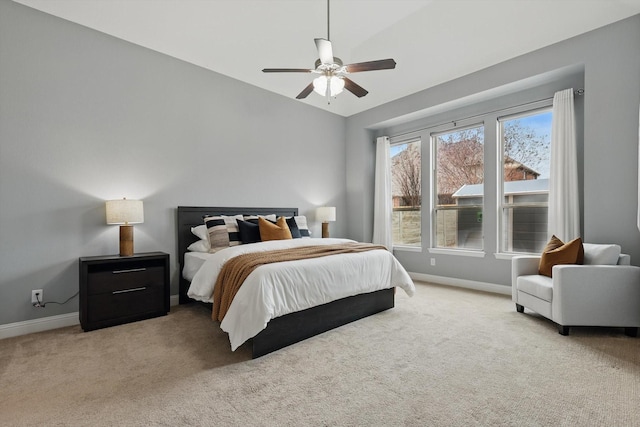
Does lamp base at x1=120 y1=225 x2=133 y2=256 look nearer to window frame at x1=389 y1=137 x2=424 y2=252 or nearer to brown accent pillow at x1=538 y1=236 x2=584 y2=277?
window frame at x1=389 y1=137 x2=424 y2=252

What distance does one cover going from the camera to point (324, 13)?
144 inches

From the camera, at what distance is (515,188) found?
4.21m

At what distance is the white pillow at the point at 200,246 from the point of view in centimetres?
372

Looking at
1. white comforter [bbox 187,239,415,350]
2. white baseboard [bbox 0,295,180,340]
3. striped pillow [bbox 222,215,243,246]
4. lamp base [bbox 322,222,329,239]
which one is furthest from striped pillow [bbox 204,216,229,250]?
lamp base [bbox 322,222,329,239]

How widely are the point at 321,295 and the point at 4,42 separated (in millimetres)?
3680

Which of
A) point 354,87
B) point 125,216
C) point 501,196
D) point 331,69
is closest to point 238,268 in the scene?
point 125,216

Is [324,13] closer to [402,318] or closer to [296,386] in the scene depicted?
[402,318]

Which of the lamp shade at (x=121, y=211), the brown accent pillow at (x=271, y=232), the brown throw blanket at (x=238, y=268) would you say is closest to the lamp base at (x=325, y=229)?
the brown accent pillow at (x=271, y=232)

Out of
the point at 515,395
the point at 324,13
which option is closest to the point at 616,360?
the point at 515,395

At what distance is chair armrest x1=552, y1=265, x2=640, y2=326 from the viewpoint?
2611 millimetres

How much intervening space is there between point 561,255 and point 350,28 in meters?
3.54

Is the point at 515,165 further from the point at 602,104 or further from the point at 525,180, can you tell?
the point at 602,104

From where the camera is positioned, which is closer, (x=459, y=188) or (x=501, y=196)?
(x=501, y=196)

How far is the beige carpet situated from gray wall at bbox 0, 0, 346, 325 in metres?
0.85
